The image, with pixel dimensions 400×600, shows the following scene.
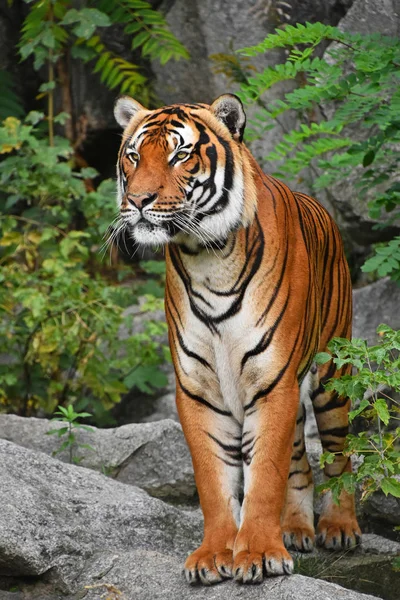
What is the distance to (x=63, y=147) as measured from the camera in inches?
326

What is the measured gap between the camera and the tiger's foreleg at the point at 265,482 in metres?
3.55

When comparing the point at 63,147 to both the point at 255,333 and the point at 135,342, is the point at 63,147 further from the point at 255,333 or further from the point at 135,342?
the point at 255,333

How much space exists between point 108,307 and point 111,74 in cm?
268

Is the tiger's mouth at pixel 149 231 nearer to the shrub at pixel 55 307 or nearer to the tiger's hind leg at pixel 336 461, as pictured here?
the tiger's hind leg at pixel 336 461

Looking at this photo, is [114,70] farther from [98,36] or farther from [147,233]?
[147,233]

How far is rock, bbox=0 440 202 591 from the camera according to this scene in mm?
3896

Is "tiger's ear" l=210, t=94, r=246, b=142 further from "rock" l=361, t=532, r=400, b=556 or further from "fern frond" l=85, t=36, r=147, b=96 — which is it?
"fern frond" l=85, t=36, r=147, b=96

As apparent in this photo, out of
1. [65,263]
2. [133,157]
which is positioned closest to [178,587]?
[133,157]

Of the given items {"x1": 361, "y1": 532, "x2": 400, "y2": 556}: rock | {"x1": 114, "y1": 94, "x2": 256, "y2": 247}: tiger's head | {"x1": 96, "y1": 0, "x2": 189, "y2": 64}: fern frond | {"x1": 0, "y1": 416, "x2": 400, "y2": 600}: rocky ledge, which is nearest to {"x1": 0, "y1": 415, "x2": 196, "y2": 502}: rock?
{"x1": 0, "y1": 416, "x2": 400, "y2": 600}: rocky ledge

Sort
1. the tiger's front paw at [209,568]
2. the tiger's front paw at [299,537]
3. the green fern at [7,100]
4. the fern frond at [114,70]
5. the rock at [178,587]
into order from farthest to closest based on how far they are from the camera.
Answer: the green fern at [7,100] → the fern frond at [114,70] → the tiger's front paw at [299,537] → the tiger's front paw at [209,568] → the rock at [178,587]

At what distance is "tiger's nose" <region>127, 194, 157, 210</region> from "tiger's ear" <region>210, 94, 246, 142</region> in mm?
528

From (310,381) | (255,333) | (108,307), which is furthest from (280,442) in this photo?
(108,307)

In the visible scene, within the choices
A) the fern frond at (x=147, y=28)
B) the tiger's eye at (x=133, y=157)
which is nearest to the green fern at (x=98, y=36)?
the fern frond at (x=147, y=28)

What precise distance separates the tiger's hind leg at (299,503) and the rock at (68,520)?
433mm
